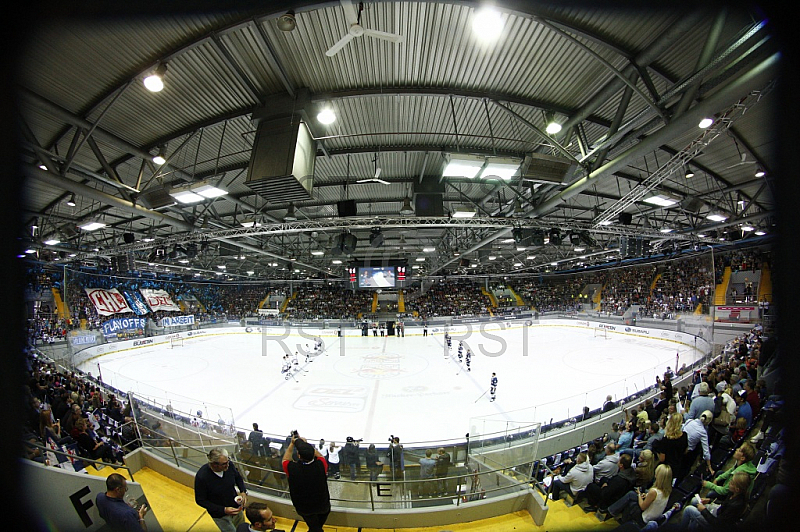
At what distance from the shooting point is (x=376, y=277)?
19.7 m

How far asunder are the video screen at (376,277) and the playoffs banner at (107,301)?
83.1ft

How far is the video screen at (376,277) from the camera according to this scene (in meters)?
19.5

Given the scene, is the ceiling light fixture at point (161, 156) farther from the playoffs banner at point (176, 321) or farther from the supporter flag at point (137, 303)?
the supporter flag at point (137, 303)

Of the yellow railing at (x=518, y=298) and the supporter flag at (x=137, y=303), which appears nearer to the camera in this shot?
the supporter flag at (x=137, y=303)

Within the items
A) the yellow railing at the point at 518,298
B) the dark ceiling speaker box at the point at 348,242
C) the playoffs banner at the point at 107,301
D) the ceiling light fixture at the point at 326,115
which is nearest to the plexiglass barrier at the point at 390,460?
the ceiling light fixture at the point at 326,115

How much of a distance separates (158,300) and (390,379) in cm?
3433

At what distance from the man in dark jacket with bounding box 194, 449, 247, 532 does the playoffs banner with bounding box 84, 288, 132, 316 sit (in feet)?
112

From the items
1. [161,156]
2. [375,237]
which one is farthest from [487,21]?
[375,237]

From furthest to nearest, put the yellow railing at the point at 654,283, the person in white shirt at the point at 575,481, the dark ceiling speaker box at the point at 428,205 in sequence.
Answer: the yellow railing at the point at 654,283 < the dark ceiling speaker box at the point at 428,205 < the person in white shirt at the point at 575,481

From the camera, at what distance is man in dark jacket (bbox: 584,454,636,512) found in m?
3.45

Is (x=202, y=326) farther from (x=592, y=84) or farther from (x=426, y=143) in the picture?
(x=592, y=84)

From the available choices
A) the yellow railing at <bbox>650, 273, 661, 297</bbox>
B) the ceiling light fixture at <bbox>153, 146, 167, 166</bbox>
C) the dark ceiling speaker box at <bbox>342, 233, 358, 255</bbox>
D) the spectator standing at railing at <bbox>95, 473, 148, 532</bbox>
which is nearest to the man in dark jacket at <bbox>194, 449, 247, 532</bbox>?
the spectator standing at railing at <bbox>95, 473, 148, 532</bbox>

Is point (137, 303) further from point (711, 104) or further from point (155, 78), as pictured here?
point (711, 104)

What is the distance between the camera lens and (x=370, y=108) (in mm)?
5293
